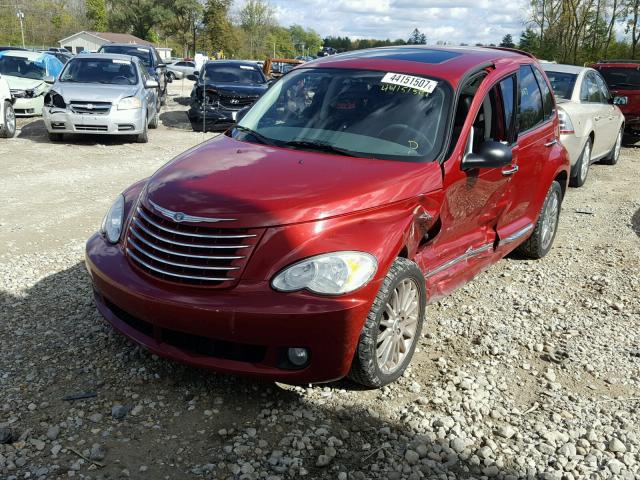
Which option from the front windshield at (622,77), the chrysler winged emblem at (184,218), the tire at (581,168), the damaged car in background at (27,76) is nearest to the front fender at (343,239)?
the chrysler winged emblem at (184,218)

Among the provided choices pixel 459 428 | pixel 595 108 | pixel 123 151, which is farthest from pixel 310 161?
pixel 123 151

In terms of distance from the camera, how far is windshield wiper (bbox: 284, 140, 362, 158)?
388 cm

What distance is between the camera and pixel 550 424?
3359 mm

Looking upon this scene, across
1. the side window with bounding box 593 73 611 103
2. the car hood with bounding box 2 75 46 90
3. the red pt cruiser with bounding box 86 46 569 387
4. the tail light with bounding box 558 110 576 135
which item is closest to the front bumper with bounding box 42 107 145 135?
the car hood with bounding box 2 75 46 90

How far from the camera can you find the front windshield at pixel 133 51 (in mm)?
19422

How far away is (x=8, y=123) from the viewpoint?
12.4 m

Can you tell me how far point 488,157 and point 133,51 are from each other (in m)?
18.1

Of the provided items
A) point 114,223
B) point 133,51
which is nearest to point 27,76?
point 133,51

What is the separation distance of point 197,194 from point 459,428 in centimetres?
186

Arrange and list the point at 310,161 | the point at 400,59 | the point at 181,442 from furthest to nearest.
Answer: the point at 400,59 < the point at 310,161 < the point at 181,442

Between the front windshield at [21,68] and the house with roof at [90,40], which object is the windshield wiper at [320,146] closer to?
the front windshield at [21,68]

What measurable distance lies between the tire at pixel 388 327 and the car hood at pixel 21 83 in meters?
14.3

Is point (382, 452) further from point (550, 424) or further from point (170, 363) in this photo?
point (170, 363)

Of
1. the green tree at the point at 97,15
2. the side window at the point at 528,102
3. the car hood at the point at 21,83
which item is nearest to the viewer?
the side window at the point at 528,102
